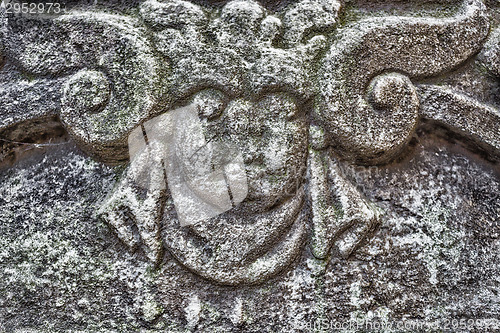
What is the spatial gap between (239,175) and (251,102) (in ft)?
0.55

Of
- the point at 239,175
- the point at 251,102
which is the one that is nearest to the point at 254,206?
the point at 239,175

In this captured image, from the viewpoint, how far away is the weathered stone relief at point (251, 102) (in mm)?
1002

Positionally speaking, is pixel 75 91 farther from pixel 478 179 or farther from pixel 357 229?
pixel 478 179

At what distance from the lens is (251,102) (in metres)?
1.02

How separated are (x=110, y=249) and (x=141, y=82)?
1.27 ft

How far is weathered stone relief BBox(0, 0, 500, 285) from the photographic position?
1002 mm

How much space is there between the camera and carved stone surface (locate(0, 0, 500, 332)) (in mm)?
1003

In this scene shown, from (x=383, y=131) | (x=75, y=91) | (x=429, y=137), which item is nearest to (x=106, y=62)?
(x=75, y=91)

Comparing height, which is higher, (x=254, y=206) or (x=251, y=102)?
(x=251, y=102)

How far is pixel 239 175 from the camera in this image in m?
1.01

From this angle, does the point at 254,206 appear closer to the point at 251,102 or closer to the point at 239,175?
the point at 239,175

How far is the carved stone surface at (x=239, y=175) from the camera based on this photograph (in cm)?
100

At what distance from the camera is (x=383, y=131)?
3.35 feet

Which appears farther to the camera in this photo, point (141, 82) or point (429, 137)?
point (429, 137)
